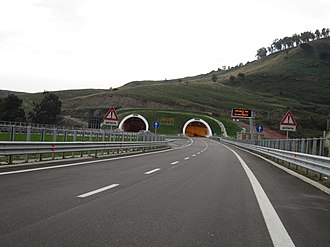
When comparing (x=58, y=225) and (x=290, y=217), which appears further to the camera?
(x=290, y=217)

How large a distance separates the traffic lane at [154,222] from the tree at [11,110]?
8260cm

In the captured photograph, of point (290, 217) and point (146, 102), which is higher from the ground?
point (146, 102)

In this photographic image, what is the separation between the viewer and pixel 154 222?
5.54 meters

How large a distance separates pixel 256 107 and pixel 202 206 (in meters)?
151

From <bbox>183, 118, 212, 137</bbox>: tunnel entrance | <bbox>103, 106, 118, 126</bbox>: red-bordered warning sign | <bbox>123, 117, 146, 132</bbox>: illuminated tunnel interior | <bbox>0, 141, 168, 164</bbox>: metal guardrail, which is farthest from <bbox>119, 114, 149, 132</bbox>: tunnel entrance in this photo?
<bbox>0, 141, 168, 164</bbox>: metal guardrail

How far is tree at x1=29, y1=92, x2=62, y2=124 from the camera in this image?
9862 cm

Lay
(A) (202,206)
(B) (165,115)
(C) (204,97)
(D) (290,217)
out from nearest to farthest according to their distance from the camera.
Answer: (D) (290,217)
(A) (202,206)
(B) (165,115)
(C) (204,97)

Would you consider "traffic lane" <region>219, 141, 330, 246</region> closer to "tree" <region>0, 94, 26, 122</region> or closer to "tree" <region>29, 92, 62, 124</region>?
"tree" <region>0, 94, 26, 122</region>

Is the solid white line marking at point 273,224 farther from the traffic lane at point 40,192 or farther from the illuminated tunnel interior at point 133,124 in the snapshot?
the illuminated tunnel interior at point 133,124

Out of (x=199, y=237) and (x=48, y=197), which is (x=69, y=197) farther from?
(x=199, y=237)

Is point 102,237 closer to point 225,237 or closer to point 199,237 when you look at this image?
point 199,237

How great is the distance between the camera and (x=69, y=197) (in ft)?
24.0

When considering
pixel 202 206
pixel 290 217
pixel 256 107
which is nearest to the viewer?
pixel 290 217

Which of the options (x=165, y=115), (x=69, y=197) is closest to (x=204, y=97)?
(x=165, y=115)
